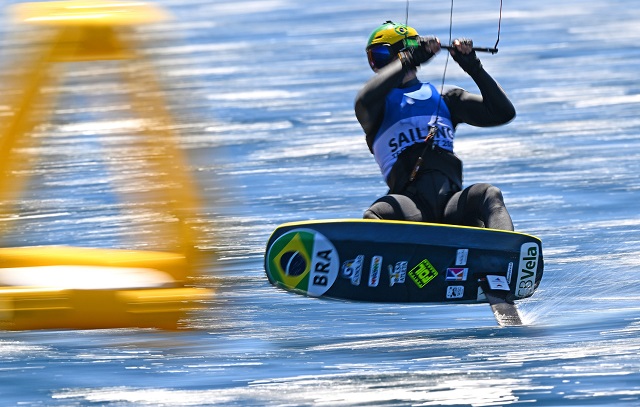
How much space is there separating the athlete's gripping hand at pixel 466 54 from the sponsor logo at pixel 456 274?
4.13 ft

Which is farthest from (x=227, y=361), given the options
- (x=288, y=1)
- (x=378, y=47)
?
(x=288, y=1)

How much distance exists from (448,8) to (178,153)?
59.3 ft

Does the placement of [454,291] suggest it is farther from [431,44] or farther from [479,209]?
[431,44]

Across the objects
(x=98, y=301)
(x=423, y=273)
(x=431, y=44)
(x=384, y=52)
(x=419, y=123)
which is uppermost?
(x=431, y=44)

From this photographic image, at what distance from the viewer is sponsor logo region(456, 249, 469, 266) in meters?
7.98

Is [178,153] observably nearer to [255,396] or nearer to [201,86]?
[255,396]

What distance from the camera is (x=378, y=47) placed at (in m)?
8.90

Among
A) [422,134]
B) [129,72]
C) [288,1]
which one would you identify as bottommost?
[288,1]

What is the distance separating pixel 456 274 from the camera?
799 centimetres

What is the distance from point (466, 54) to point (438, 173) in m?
0.73

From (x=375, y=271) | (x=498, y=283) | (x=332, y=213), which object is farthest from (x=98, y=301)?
(x=332, y=213)

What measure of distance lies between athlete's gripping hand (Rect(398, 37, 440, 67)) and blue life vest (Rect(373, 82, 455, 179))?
36cm

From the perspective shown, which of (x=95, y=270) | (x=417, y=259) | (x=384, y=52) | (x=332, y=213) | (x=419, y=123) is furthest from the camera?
(x=332, y=213)

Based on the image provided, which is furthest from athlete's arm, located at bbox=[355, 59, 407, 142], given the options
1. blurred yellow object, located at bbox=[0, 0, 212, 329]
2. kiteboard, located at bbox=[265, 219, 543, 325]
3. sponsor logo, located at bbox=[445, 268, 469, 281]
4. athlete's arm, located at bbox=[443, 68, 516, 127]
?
blurred yellow object, located at bbox=[0, 0, 212, 329]
